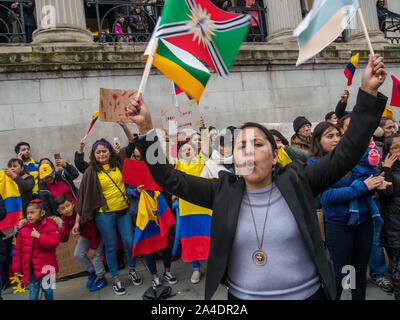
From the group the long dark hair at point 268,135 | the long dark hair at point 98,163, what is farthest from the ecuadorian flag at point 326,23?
the long dark hair at point 98,163

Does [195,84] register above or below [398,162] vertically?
above

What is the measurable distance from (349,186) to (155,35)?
90.8 inches

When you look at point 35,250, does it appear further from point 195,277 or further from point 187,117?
point 187,117

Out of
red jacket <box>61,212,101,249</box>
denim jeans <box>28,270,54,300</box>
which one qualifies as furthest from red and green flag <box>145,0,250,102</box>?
denim jeans <box>28,270,54,300</box>

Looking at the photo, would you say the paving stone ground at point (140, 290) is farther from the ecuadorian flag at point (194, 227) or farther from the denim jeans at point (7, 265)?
the ecuadorian flag at point (194, 227)

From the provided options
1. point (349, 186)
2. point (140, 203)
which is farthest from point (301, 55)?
point (140, 203)

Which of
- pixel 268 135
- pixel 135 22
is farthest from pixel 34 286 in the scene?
pixel 135 22

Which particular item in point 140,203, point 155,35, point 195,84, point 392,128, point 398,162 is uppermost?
point 155,35

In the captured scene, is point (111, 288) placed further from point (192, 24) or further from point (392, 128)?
point (392, 128)

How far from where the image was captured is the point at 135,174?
154 inches

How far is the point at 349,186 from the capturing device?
321cm

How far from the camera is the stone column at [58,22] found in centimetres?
741

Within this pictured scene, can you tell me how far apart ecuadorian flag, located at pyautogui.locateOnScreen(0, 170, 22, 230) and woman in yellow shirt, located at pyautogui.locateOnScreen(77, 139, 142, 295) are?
0.94 metres

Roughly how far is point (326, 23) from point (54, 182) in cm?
482
